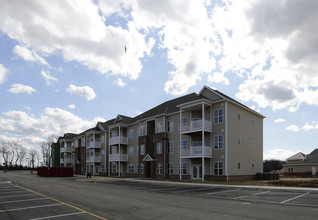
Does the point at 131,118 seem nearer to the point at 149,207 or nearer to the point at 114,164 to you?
the point at 114,164

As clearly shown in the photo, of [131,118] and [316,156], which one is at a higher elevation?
[131,118]

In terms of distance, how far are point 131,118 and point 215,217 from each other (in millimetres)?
42197

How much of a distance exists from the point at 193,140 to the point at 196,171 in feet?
12.9

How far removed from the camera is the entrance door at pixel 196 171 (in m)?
33.3

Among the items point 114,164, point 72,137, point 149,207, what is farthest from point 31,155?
point 149,207

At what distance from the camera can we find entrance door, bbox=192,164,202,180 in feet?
A: 109

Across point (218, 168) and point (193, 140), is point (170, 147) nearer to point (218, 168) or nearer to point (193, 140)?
point (193, 140)

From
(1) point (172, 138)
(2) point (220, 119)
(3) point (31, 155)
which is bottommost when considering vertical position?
(3) point (31, 155)

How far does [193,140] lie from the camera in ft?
113

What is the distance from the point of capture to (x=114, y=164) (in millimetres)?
51625

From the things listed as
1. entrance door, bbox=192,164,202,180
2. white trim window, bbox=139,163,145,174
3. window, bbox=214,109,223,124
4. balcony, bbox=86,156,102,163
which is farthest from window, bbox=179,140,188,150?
balcony, bbox=86,156,102,163

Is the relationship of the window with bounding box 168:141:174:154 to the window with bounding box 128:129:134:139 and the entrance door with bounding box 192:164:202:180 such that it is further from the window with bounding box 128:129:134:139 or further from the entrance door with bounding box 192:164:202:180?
the window with bounding box 128:129:134:139

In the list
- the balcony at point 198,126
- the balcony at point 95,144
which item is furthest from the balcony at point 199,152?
the balcony at point 95,144

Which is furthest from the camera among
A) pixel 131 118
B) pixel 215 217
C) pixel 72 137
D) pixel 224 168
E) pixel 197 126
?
pixel 72 137
